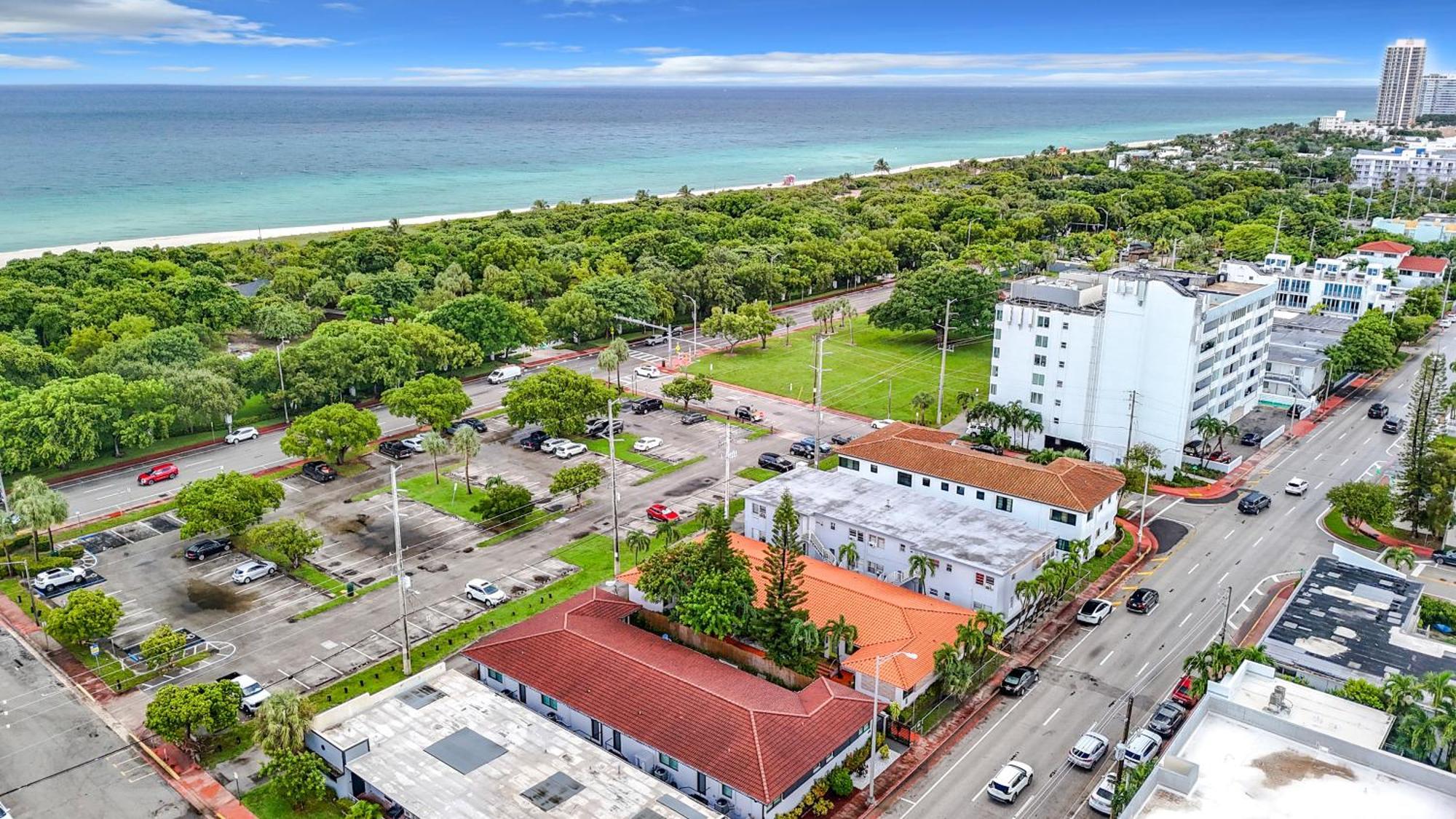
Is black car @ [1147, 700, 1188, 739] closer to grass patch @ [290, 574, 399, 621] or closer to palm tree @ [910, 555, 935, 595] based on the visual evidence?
palm tree @ [910, 555, 935, 595]

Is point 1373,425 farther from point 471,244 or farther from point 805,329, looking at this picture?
point 471,244

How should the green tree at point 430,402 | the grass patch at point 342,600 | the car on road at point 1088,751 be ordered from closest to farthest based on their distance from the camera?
the car on road at point 1088,751 → the grass patch at point 342,600 → the green tree at point 430,402

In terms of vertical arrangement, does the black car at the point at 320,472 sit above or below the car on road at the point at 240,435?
below

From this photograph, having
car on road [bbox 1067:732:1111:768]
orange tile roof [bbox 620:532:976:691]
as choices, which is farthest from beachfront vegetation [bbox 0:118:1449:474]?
car on road [bbox 1067:732:1111:768]

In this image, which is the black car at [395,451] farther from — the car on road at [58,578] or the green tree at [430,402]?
the car on road at [58,578]

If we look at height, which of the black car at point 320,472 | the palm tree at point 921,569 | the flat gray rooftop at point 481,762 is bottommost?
the flat gray rooftop at point 481,762

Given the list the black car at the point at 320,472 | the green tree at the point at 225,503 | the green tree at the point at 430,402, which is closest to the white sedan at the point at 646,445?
the green tree at the point at 430,402

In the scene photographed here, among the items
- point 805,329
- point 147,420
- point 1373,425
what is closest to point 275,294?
point 147,420
